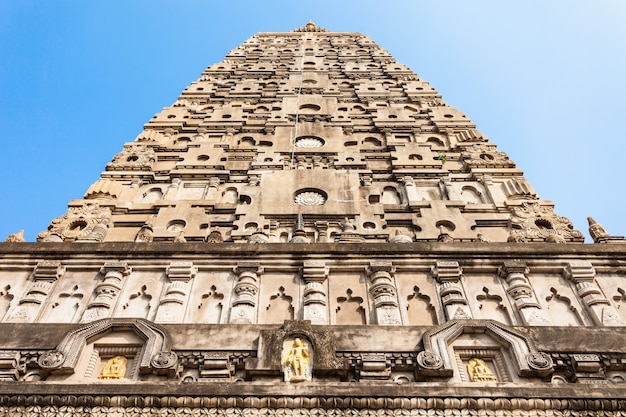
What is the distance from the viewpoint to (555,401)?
283 inches

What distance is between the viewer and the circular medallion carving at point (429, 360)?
25.9 ft

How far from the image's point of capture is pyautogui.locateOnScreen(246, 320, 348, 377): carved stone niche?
786 centimetres

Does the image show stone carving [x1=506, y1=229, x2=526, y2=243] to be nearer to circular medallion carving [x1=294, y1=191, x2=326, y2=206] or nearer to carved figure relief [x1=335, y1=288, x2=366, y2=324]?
carved figure relief [x1=335, y1=288, x2=366, y2=324]

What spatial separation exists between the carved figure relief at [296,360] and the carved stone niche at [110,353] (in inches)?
57.3

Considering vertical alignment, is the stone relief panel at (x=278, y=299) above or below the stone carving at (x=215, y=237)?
below

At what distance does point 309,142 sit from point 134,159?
15.8 feet

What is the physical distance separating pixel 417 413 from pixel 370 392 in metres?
0.59

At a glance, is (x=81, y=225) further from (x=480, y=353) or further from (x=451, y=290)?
(x=480, y=353)

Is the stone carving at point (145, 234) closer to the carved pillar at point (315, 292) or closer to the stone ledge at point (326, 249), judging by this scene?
the stone ledge at point (326, 249)

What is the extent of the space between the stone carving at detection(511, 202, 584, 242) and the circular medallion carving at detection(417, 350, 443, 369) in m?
4.94

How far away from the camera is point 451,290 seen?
378 inches

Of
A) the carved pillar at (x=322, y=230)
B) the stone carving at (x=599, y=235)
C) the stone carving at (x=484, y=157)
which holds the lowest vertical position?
the stone carving at (x=599, y=235)

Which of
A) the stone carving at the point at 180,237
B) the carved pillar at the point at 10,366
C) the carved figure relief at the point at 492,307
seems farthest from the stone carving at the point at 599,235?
the carved pillar at the point at 10,366

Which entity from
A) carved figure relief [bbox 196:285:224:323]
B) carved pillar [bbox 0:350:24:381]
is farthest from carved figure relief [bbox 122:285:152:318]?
carved pillar [bbox 0:350:24:381]
